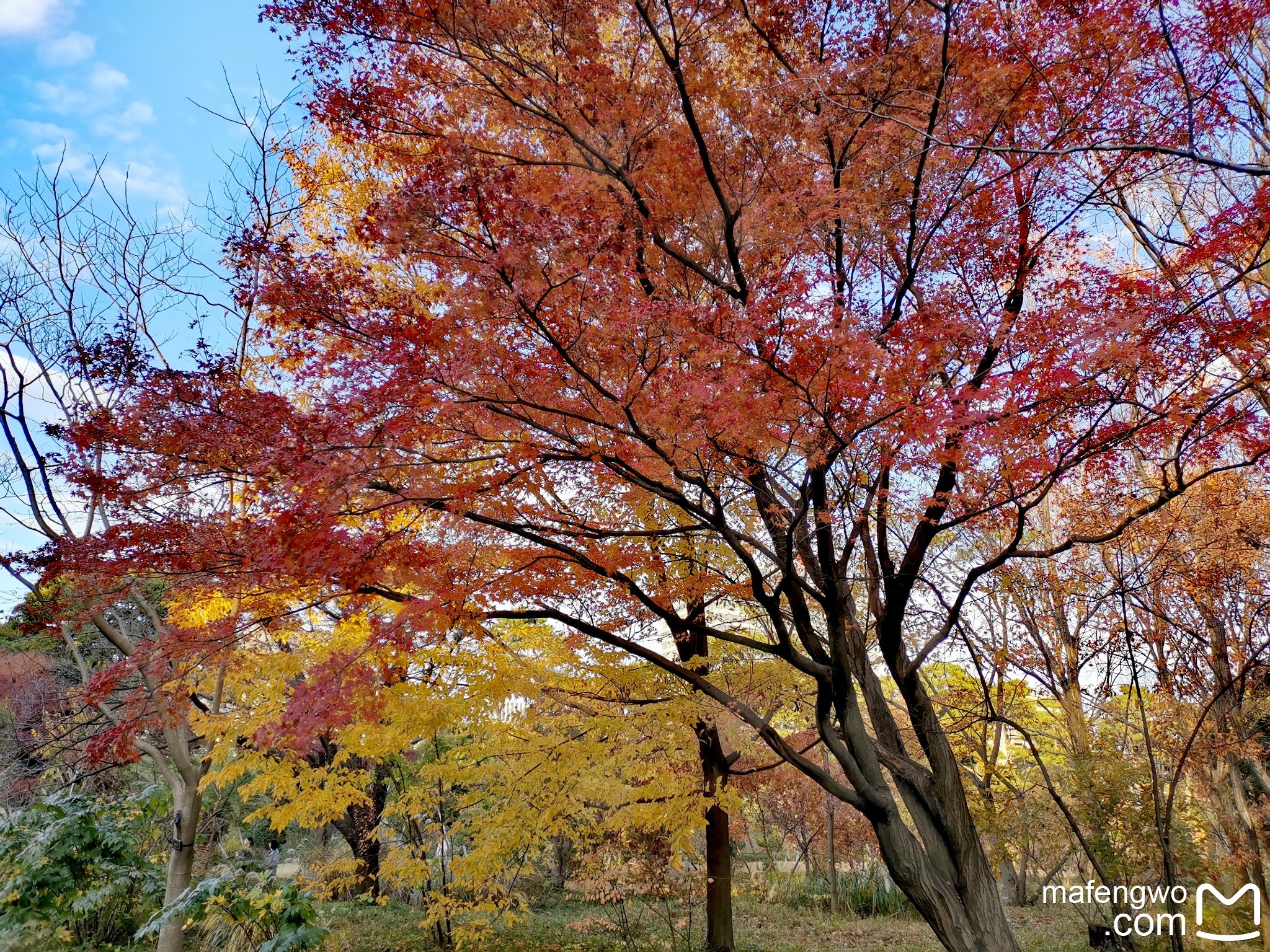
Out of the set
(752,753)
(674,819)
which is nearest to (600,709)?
(674,819)

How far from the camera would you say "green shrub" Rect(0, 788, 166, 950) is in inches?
319

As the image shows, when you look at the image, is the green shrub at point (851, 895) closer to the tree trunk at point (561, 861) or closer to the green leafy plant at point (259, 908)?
the tree trunk at point (561, 861)

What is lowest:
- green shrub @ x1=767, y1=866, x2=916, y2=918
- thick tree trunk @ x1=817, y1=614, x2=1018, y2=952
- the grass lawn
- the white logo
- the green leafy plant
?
green shrub @ x1=767, y1=866, x2=916, y2=918

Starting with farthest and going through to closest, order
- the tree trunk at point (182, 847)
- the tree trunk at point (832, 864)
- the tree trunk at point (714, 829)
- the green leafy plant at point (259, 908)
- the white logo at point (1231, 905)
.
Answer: the tree trunk at point (832, 864)
the tree trunk at point (714, 829)
the white logo at point (1231, 905)
the tree trunk at point (182, 847)
the green leafy plant at point (259, 908)

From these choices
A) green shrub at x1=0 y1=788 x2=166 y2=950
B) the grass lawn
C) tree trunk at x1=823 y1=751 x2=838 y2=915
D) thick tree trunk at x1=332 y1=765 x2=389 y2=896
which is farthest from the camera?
tree trunk at x1=823 y1=751 x2=838 y2=915

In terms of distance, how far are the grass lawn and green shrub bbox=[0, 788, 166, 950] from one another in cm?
290

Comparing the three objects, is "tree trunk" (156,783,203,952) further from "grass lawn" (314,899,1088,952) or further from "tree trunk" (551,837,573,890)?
"tree trunk" (551,837,573,890)

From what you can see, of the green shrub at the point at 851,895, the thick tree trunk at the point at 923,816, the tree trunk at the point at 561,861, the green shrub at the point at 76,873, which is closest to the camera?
the thick tree trunk at the point at 923,816

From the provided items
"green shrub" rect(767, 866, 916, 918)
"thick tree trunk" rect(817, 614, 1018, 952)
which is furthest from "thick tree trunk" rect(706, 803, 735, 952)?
"green shrub" rect(767, 866, 916, 918)

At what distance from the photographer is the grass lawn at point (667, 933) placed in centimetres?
1095

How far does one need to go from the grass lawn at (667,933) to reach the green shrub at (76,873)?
114 inches

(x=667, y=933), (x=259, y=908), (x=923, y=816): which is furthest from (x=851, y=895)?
(x=259, y=908)

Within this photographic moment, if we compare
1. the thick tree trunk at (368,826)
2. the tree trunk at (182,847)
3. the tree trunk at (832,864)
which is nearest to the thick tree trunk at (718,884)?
the tree trunk at (182,847)

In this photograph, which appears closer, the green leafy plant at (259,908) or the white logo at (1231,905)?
the green leafy plant at (259,908)
